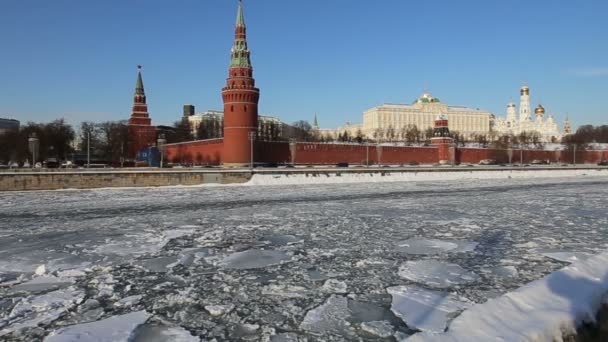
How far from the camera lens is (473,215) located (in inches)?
516

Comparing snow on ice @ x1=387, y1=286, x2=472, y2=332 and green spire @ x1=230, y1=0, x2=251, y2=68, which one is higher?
green spire @ x1=230, y1=0, x2=251, y2=68

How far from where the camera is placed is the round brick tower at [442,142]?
59888mm

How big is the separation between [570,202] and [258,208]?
11.1 m

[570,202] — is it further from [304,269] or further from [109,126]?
[109,126]

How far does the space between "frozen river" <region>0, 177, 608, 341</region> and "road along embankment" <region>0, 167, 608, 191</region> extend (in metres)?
12.6

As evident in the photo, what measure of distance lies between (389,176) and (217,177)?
41.8ft

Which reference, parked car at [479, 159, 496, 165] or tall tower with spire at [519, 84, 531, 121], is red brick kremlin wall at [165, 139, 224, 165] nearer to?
parked car at [479, 159, 496, 165]

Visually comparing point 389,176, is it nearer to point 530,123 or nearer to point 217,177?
point 217,177

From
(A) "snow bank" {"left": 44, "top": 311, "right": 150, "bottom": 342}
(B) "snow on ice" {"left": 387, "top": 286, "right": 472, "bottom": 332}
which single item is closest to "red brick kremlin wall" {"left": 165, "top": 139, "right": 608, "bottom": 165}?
(B) "snow on ice" {"left": 387, "top": 286, "right": 472, "bottom": 332}

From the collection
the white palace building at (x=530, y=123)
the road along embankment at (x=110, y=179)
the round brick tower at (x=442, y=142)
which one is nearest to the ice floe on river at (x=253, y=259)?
the road along embankment at (x=110, y=179)

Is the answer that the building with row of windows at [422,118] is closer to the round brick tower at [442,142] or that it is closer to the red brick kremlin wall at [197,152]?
→ the round brick tower at [442,142]

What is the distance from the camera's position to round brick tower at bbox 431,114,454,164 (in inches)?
2358

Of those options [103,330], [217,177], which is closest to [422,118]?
[217,177]

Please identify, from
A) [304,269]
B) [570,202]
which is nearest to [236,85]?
[570,202]
